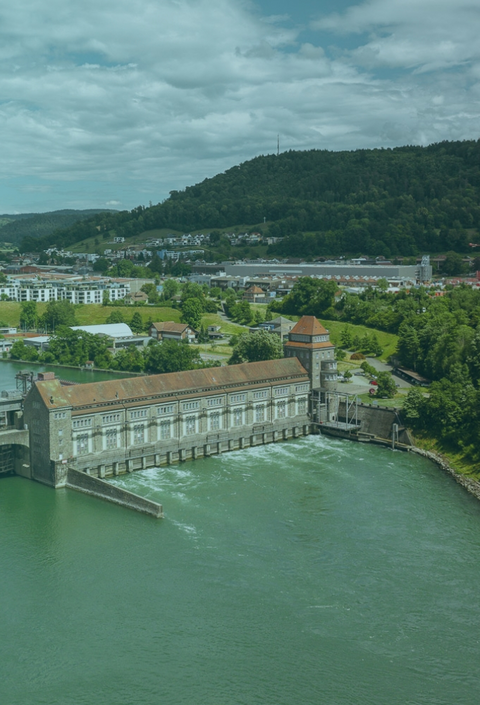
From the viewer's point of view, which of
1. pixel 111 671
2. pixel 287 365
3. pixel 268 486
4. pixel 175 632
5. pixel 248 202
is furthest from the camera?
pixel 248 202

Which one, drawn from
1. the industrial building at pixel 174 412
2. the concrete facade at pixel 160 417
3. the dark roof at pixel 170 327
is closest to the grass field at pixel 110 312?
the dark roof at pixel 170 327

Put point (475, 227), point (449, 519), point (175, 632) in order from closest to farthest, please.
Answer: point (175, 632) < point (449, 519) < point (475, 227)

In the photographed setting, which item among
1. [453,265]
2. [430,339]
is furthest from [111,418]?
[453,265]

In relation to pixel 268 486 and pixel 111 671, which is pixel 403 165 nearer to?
pixel 268 486

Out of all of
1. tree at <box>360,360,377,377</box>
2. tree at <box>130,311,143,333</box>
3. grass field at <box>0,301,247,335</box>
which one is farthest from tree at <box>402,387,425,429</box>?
tree at <box>130,311,143,333</box>

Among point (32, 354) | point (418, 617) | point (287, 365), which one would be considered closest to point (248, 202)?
point (32, 354)

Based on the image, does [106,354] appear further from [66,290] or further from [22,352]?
[66,290]

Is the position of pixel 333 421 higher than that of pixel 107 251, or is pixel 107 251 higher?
pixel 107 251
